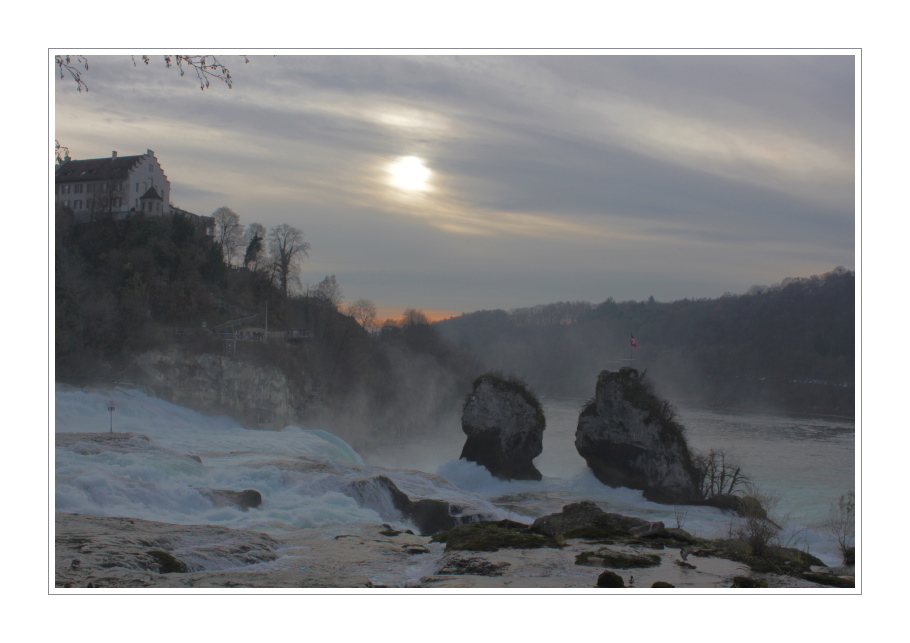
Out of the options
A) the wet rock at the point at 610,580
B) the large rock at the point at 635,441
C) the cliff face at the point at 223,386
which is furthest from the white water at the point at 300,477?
the wet rock at the point at 610,580

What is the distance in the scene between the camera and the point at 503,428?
2764 centimetres

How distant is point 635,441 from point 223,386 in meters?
23.8

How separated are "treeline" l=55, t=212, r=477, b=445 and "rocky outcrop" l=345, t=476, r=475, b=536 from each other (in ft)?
57.4

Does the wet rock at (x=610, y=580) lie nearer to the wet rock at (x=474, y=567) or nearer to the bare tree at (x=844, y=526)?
the wet rock at (x=474, y=567)

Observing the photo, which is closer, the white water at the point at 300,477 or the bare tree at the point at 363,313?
the white water at the point at 300,477

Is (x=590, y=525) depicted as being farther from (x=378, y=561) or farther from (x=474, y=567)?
(x=378, y=561)

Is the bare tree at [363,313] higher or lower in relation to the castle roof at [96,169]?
lower

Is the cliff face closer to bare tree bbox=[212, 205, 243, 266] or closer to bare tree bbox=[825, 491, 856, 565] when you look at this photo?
bare tree bbox=[212, 205, 243, 266]

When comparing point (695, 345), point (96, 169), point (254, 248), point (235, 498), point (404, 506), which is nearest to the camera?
point (235, 498)

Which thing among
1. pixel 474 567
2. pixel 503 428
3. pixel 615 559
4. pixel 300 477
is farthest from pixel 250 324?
pixel 615 559

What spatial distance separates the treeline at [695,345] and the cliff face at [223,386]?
519 inches

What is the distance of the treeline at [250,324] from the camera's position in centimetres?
3350

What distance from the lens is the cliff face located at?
3506 centimetres
